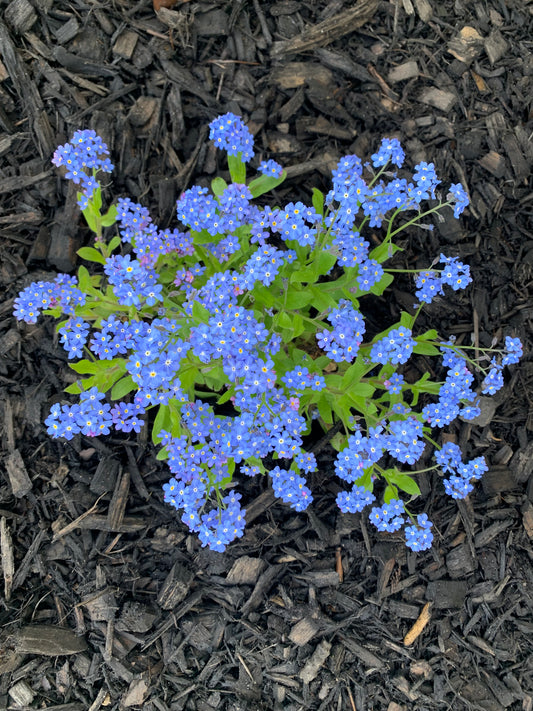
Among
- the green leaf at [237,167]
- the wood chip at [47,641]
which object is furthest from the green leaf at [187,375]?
the wood chip at [47,641]

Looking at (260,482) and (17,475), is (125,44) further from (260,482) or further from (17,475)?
(260,482)

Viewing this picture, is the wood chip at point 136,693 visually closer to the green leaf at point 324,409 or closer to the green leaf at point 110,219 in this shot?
the green leaf at point 324,409

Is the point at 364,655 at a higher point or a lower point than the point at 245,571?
lower

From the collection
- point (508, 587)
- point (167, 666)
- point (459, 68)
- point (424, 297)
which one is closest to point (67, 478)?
point (167, 666)

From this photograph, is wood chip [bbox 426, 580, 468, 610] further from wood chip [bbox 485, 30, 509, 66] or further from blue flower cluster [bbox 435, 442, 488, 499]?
wood chip [bbox 485, 30, 509, 66]

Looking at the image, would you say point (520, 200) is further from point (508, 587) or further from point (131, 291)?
point (131, 291)

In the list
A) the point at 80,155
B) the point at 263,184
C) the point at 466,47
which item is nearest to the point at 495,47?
the point at 466,47

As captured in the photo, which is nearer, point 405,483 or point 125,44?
point 405,483
